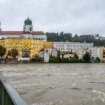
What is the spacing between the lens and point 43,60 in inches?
3703

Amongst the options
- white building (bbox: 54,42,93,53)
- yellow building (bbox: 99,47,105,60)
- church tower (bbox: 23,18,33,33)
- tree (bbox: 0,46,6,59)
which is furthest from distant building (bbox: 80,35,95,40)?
tree (bbox: 0,46,6,59)

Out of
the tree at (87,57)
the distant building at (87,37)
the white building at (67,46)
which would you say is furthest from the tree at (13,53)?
the distant building at (87,37)

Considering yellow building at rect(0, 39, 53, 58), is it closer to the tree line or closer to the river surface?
the tree line

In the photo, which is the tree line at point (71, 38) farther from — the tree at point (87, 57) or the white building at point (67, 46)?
the tree at point (87, 57)

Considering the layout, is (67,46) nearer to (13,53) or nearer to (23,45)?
(23,45)

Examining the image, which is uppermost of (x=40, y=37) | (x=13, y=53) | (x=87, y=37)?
(x=40, y=37)

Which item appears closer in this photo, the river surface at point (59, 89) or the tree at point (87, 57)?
the river surface at point (59, 89)

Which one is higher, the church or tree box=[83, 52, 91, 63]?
the church

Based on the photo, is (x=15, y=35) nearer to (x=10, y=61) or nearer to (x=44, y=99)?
(x=10, y=61)

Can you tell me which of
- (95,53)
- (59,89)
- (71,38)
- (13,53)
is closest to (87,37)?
(71,38)

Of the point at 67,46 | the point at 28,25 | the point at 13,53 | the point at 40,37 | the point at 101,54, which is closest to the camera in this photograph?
the point at 13,53

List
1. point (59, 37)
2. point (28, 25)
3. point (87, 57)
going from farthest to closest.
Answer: point (59, 37), point (28, 25), point (87, 57)

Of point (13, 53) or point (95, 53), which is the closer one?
point (13, 53)

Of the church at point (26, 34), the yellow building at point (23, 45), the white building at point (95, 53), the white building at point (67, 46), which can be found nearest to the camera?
the yellow building at point (23, 45)
